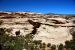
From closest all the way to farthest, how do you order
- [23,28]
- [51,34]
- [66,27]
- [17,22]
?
[51,34] → [66,27] → [23,28] → [17,22]

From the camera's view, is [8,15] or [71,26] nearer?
[71,26]

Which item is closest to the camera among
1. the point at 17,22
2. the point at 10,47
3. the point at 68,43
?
the point at 10,47

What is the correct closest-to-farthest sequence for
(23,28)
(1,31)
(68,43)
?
(68,43) < (1,31) < (23,28)

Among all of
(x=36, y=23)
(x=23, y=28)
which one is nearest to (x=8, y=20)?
(x=23, y=28)

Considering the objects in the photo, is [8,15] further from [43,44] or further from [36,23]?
[43,44]

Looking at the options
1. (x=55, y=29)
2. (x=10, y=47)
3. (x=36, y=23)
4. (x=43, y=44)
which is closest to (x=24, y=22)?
(x=36, y=23)

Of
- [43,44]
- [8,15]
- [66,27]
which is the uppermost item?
[8,15]

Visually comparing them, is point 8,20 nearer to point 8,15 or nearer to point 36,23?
point 8,15

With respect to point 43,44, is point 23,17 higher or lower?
higher

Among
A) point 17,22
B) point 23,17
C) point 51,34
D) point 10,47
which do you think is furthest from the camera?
point 23,17
